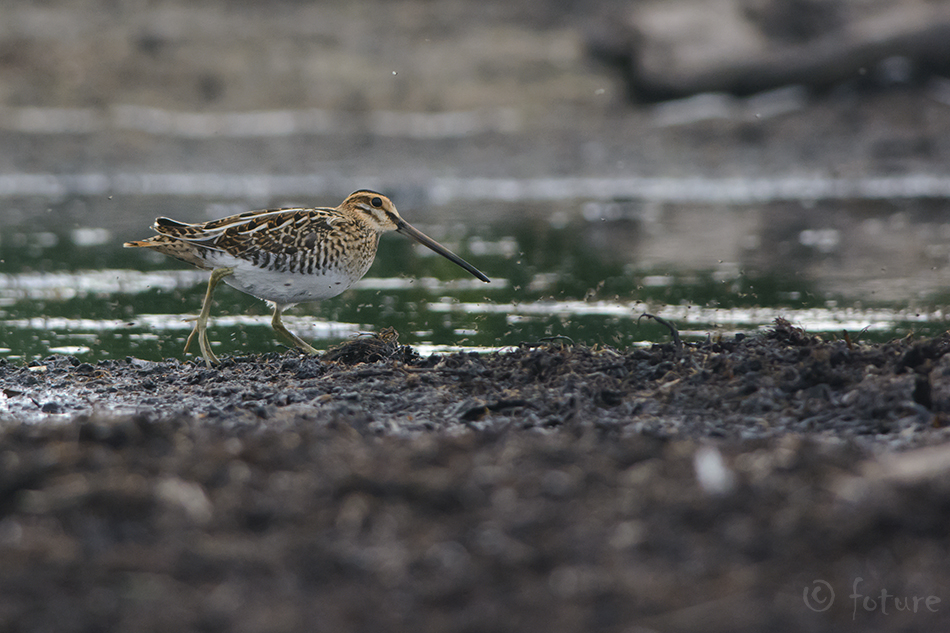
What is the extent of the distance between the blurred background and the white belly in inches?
183

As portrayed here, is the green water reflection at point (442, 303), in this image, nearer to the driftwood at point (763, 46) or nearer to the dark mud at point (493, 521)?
the dark mud at point (493, 521)

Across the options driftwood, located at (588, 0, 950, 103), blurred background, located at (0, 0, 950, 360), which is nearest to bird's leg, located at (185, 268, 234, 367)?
blurred background, located at (0, 0, 950, 360)

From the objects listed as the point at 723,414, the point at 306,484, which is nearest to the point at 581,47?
the point at 723,414

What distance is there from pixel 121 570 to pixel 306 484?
3.08 feet

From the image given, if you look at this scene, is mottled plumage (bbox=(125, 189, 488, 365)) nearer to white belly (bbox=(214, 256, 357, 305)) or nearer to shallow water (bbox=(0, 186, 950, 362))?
white belly (bbox=(214, 256, 357, 305))

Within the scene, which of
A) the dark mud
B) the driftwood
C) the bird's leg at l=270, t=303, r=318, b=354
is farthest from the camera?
the driftwood

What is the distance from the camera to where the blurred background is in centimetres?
1664

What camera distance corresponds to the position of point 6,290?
42.0 feet

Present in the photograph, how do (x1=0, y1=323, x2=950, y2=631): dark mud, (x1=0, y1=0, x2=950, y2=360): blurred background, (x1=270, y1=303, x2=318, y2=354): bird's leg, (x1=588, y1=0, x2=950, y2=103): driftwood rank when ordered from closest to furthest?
1. (x1=0, y1=323, x2=950, y2=631): dark mud
2. (x1=270, y1=303, x2=318, y2=354): bird's leg
3. (x1=0, y1=0, x2=950, y2=360): blurred background
4. (x1=588, y1=0, x2=950, y2=103): driftwood

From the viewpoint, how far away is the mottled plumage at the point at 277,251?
28.2ft

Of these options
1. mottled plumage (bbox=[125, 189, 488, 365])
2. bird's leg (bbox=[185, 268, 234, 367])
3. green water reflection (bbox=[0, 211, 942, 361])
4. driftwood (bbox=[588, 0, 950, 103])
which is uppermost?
driftwood (bbox=[588, 0, 950, 103])

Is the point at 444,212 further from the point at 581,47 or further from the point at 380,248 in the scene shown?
the point at 581,47

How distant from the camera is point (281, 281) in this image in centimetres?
868

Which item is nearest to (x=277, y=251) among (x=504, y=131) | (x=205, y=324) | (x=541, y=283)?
(x=205, y=324)
